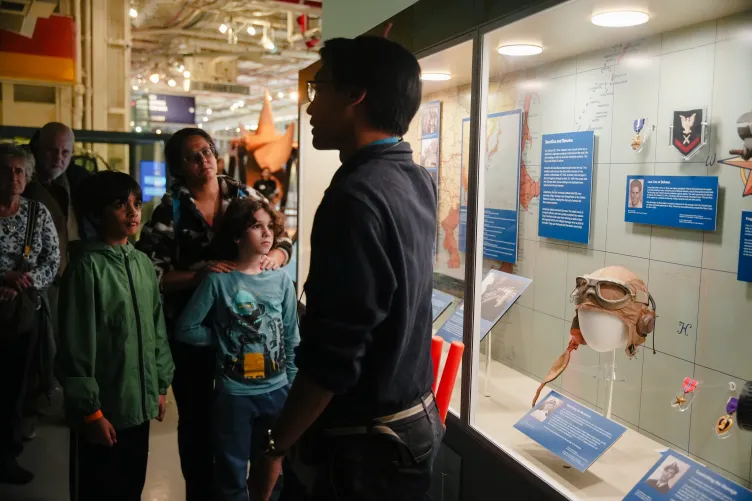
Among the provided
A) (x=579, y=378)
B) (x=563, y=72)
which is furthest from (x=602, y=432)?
(x=563, y=72)

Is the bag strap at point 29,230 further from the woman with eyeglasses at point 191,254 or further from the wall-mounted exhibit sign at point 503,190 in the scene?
the wall-mounted exhibit sign at point 503,190

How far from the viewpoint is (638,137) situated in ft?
7.77

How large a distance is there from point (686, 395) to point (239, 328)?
63.6 inches

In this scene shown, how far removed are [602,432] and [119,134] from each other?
323cm

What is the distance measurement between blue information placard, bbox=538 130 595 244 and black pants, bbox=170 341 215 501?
5.04 ft

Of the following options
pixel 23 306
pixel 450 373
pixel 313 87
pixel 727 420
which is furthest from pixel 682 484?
pixel 23 306

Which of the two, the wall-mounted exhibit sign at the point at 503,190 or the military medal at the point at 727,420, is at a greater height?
the wall-mounted exhibit sign at the point at 503,190

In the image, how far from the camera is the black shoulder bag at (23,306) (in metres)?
3.01

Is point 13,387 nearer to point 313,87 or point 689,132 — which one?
point 313,87

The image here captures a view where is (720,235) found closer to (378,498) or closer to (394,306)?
(394,306)

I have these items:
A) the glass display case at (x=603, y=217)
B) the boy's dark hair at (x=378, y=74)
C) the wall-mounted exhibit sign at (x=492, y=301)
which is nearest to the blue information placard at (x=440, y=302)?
the glass display case at (x=603, y=217)

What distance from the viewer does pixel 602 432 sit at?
2.23 m

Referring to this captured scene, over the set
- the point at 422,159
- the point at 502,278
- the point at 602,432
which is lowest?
the point at 602,432

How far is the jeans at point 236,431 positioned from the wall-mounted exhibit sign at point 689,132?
172 centimetres
